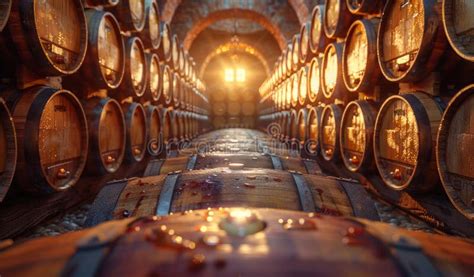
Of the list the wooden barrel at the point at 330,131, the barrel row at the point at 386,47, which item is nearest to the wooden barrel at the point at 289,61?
the barrel row at the point at 386,47

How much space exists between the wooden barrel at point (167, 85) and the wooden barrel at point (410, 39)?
4687mm

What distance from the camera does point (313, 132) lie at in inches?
238

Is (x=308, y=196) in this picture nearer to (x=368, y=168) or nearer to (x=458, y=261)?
(x=458, y=261)

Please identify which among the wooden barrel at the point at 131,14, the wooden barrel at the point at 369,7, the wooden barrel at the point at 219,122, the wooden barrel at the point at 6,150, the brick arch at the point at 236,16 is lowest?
the wooden barrel at the point at 6,150

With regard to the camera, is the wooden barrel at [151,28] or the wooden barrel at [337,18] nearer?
the wooden barrel at [337,18]

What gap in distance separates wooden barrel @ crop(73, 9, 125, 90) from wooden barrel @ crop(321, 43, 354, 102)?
110 inches

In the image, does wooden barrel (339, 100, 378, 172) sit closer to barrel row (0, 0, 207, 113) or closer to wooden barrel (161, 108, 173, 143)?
barrel row (0, 0, 207, 113)

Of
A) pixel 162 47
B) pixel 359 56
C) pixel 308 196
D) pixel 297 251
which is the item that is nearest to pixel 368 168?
pixel 359 56

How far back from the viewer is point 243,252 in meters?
0.89

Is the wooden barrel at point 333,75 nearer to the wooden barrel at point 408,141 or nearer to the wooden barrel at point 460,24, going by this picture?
the wooden barrel at point 408,141

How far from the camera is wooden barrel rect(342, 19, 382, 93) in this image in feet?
12.0

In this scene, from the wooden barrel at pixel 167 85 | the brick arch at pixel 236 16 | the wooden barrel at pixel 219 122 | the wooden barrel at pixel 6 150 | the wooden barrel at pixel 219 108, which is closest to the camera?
the wooden barrel at pixel 6 150

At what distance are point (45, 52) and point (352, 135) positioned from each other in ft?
10.6

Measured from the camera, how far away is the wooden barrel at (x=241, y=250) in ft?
2.75
